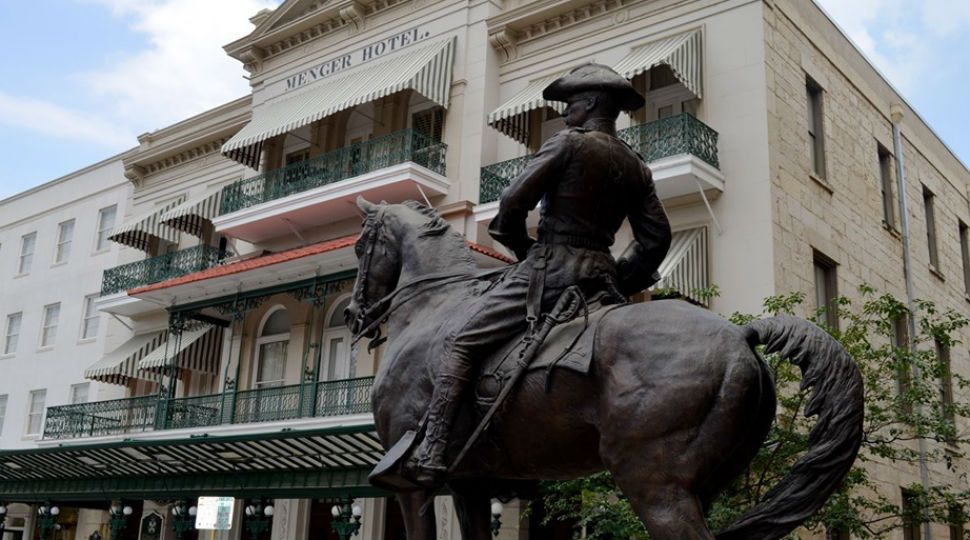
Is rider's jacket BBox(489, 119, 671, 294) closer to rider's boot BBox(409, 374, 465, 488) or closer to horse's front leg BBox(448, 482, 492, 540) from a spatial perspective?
rider's boot BBox(409, 374, 465, 488)

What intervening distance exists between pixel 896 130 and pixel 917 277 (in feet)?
12.4

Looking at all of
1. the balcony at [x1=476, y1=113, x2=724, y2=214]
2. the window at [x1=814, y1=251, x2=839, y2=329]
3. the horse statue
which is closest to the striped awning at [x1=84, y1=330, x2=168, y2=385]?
the balcony at [x1=476, y1=113, x2=724, y2=214]

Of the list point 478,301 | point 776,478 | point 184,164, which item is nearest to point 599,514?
point 776,478

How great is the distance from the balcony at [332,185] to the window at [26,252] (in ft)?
48.3

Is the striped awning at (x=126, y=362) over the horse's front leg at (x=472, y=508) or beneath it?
over

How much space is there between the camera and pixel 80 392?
34.2 meters

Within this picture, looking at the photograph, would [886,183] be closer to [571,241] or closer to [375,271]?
[375,271]

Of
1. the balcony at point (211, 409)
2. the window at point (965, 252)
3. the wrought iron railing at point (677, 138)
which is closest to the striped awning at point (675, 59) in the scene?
the wrought iron railing at point (677, 138)

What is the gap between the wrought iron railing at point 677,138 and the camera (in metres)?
19.7

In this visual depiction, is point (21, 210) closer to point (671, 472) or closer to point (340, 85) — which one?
point (340, 85)

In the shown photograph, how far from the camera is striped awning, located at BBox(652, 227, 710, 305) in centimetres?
1861

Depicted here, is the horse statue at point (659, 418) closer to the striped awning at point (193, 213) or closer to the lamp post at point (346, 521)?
the lamp post at point (346, 521)

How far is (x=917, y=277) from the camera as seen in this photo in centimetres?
2538

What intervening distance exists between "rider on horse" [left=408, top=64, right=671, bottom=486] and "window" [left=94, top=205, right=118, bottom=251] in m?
33.0
